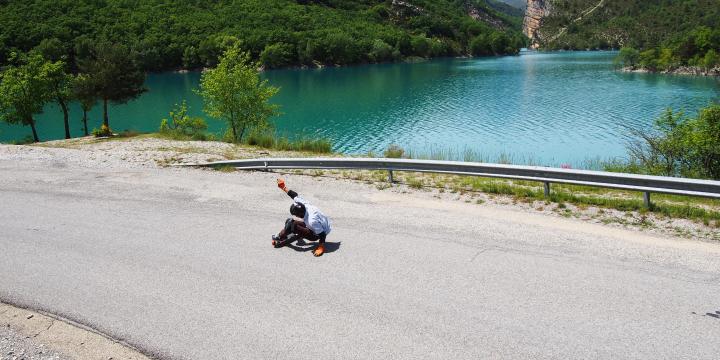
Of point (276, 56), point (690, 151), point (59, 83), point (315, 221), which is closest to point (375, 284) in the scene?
point (315, 221)

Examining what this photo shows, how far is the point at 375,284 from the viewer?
7.28m

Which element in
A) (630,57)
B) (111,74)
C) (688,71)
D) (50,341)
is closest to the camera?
(50,341)

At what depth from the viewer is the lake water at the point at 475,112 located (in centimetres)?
4047

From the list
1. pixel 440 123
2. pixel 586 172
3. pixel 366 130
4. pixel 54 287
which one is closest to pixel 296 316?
pixel 54 287

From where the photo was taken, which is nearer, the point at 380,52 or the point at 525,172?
the point at 525,172

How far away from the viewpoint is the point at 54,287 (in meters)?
7.88

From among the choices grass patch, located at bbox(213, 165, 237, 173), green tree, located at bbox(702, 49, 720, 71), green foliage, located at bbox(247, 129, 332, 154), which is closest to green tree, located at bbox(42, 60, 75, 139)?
green foliage, located at bbox(247, 129, 332, 154)

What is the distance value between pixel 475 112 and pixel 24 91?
4065 centimetres

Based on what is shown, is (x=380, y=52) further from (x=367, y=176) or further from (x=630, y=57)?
(x=367, y=176)

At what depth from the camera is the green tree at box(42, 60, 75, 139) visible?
41375 millimetres

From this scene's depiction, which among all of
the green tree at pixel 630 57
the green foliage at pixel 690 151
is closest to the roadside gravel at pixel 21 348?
the green foliage at pixel 690 151

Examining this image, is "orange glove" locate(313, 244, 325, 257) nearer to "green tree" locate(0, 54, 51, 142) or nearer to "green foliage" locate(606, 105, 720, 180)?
"green foliage" locate(606, 105, 720, 180)

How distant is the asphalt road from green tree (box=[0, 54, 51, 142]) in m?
34.1

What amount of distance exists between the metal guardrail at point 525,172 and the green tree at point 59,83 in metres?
31.4
